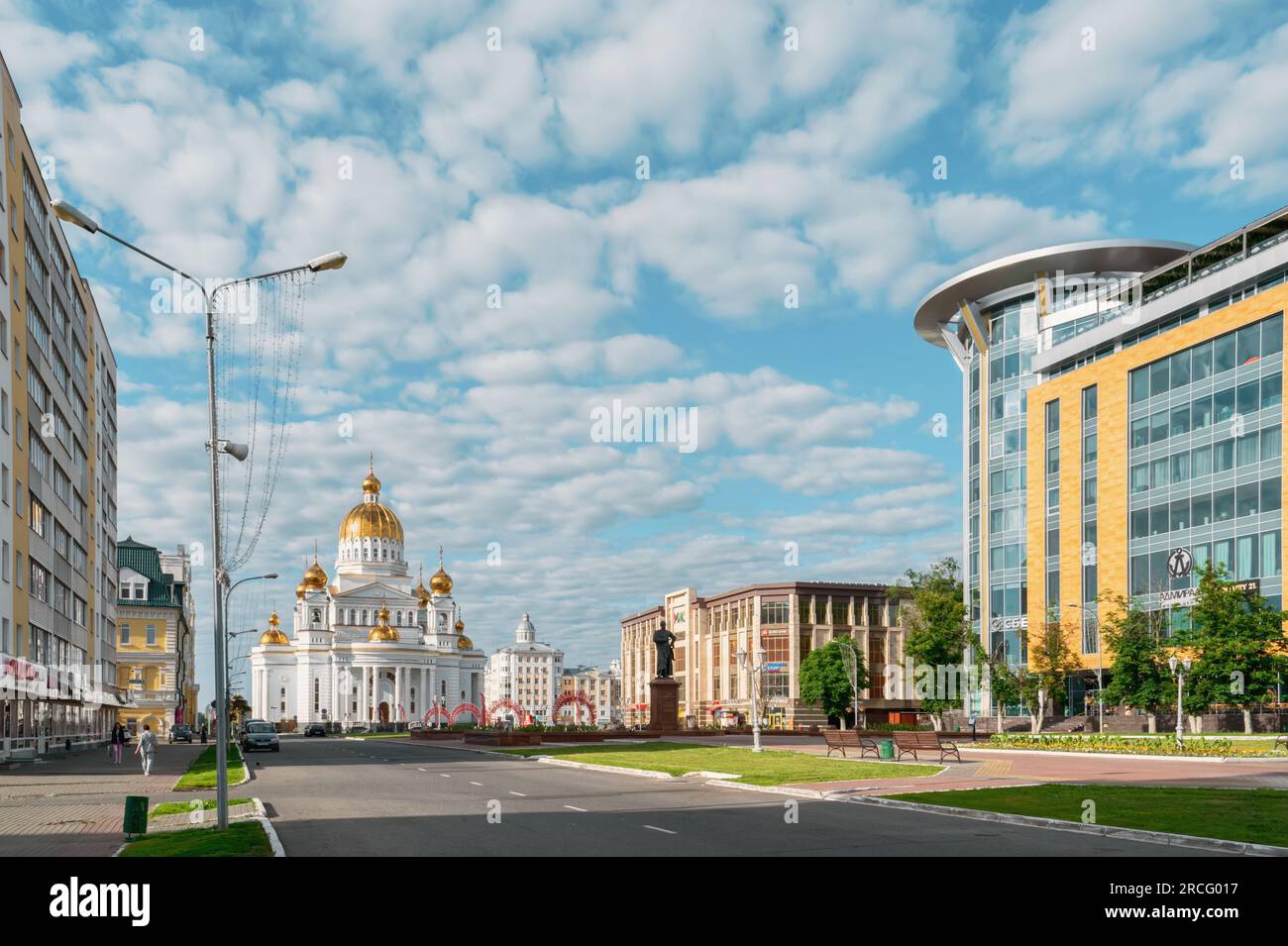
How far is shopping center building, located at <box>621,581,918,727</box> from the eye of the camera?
121 metres

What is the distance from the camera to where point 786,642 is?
406ft

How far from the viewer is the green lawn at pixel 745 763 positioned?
30531mm

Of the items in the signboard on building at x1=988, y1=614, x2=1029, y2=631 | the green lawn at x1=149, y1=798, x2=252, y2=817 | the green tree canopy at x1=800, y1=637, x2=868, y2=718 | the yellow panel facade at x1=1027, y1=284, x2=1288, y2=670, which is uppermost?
the yellow panel facade at x1=1027, y1=284, x2=1288, y2=670

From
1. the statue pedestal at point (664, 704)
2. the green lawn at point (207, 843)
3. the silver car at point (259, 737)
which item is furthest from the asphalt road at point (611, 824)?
the statue pedestal at point (664, 704)

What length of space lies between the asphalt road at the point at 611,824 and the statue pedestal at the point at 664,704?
110 feet

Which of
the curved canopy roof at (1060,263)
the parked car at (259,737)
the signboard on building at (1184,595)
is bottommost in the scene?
the parked car at (259,737)

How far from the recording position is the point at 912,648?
7962 centimetres

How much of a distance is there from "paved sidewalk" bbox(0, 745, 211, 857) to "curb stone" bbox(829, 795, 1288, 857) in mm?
13207

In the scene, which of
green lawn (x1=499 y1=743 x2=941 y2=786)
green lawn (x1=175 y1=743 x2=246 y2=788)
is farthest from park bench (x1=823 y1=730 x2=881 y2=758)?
green lawn (x1=175 y1=743 x2=246 y2=788)

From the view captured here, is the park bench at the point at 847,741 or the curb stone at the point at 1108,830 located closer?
the curb stone at the point at 1108,830

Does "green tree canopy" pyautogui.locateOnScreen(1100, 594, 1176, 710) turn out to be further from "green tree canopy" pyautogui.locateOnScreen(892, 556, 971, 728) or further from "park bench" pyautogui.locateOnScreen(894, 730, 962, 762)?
"park bench" pyautogui.locateOnScreen(894, 730, 962, 762)

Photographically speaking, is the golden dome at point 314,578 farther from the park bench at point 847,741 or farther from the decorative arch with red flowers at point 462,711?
the park bench at point 847,741
